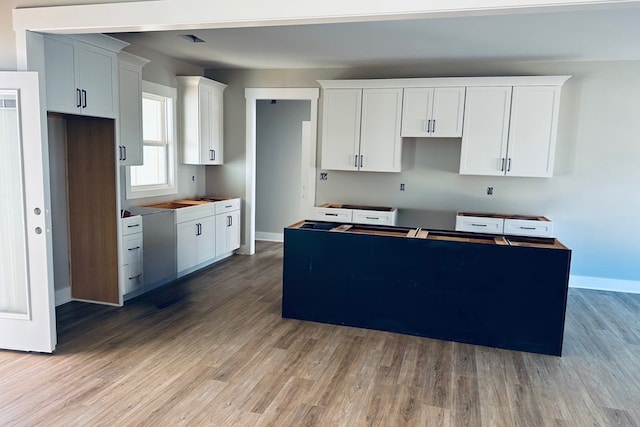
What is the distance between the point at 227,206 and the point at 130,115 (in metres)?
1.95

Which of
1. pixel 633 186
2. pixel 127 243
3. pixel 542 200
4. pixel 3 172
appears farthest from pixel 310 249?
pixel 633 186

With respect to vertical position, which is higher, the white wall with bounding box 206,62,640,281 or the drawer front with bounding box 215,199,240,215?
the white wall with bounding box 206,62,640,281

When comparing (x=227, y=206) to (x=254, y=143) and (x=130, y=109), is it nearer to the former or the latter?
(x=254, y=143)

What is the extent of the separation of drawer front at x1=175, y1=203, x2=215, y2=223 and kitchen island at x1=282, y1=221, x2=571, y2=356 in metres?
1.61

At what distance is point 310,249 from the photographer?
393cm

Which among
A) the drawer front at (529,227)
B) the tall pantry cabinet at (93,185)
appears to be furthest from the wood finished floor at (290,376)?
the drawer front at (529,227)

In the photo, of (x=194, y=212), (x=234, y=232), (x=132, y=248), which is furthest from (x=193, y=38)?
(x=234, y=232)

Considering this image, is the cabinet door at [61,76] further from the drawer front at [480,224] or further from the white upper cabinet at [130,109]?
the drawer front at [480,224]

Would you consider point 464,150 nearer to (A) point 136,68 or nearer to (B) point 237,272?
(B) point 237,272

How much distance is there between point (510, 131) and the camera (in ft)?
16.7

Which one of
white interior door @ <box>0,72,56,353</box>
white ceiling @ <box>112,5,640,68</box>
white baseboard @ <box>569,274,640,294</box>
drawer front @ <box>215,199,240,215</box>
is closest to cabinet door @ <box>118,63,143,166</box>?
white ceiling @ <box>112,5,640,68</box>

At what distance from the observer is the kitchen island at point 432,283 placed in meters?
3.45

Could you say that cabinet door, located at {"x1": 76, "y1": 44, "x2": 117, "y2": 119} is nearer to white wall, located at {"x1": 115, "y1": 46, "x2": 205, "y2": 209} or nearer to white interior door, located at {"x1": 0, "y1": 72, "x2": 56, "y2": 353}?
white interior door, located at {"x1": 0, "y1": 72, "x2": 56, "y2": 353}

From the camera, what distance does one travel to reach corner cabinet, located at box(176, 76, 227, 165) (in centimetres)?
568
